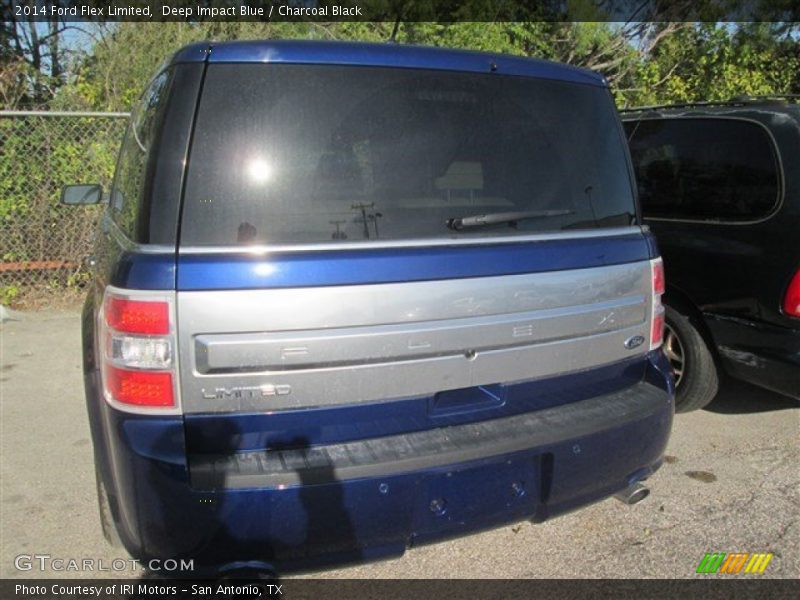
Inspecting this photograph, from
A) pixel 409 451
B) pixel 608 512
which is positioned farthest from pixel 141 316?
pixel 608 512

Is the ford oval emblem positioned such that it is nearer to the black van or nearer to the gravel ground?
the gravel ground

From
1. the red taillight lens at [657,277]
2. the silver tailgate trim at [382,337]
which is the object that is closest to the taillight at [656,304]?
the red taillight lens at [657,277]

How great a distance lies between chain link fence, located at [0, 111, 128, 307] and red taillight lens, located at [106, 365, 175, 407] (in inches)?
211

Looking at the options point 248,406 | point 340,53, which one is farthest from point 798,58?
point 248,406

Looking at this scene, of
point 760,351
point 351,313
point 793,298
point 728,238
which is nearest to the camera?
point 351,313

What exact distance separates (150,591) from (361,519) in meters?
0.91

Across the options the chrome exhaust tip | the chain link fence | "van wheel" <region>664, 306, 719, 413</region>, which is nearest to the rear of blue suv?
the chrome exhaust tip

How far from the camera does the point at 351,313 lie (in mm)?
2072

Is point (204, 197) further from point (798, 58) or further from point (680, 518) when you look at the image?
point (798, 58)

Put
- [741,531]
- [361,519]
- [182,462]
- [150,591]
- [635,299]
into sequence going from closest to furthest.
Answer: [182,462], [361,519], [150,591], [635,299], [741,531]

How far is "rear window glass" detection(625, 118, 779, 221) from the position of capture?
3867 millimetres

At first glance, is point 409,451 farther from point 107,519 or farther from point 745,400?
A: point 745,400

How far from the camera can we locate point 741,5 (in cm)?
1109

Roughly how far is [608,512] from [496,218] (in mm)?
1719
